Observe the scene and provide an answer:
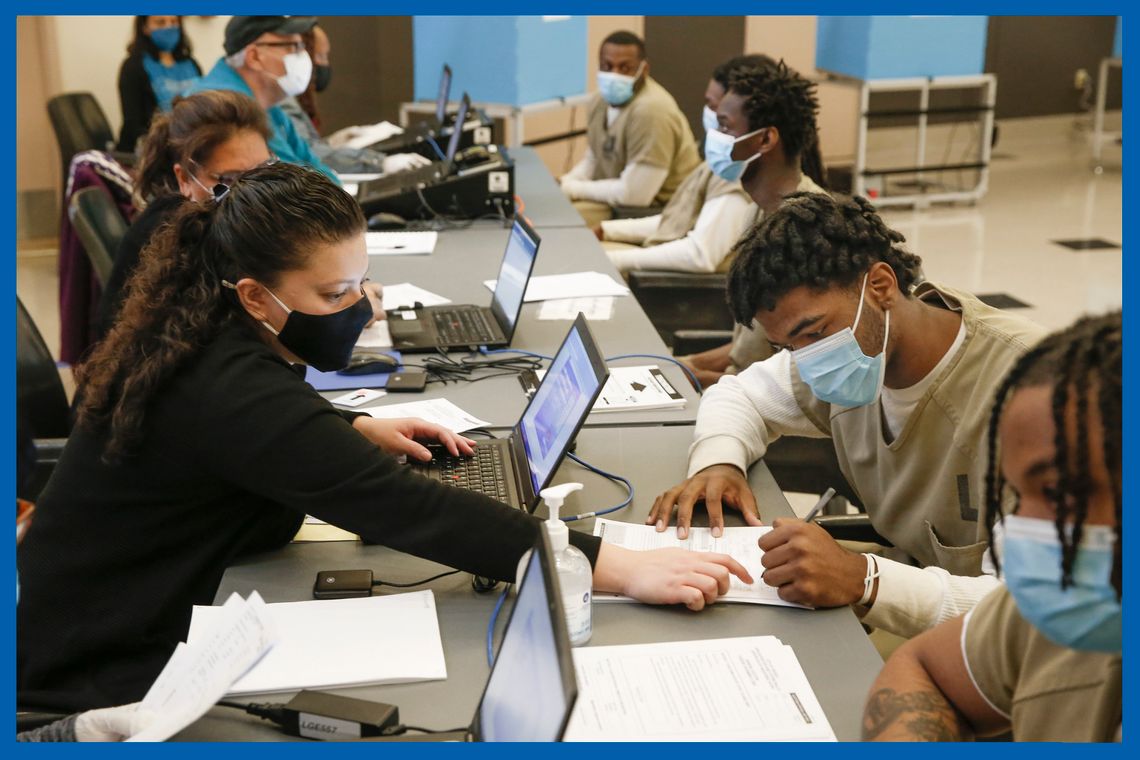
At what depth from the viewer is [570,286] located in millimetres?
3191

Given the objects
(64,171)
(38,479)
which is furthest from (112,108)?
(38,479)

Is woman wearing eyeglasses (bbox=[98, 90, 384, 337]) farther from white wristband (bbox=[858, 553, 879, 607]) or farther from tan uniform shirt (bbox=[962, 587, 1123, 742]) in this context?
tan uniform shirt (bbox=[962, 587, 1123, 742])

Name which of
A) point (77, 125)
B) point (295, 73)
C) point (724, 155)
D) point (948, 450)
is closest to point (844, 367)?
point (948, 450)

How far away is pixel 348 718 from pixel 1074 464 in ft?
2.58

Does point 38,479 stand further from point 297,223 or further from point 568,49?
point 568,49

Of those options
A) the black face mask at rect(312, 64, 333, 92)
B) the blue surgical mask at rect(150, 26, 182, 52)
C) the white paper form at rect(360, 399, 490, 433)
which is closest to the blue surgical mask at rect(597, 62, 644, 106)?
the black face mask at rect(312, 64, 333, 92)

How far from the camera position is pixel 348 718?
127 cm

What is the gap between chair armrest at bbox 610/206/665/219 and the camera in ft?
15.6

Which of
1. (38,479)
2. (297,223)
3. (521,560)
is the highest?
(297,223)

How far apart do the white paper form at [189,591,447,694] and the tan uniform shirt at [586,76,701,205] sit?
11.5 feet

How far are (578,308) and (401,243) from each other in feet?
3.03

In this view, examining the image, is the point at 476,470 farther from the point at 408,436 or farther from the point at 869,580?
the point at 869,580

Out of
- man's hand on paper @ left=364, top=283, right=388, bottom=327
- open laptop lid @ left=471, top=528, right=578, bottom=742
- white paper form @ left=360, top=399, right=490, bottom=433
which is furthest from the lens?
man's hand on paper @ left=364, top=283, right=388, bottom=327

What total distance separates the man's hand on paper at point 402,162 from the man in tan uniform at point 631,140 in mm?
742
